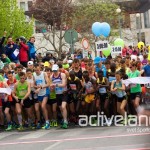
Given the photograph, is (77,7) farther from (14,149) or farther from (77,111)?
(14,149)

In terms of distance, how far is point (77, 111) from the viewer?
15.7 meters

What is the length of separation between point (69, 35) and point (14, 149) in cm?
1051

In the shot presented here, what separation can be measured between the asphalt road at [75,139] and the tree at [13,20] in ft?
99.6

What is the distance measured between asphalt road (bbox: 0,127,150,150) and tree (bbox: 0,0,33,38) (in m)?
30.3

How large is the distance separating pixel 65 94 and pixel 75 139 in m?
2.93

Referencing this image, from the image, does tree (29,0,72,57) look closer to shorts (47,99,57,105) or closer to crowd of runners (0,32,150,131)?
crowd of runners (0,32,150,131)

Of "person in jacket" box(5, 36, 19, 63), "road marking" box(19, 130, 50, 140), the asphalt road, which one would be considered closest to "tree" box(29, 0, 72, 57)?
"person in jacket" box(5, 36, 19, 63)

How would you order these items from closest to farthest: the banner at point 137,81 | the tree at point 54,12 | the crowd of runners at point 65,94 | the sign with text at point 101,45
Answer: the banner at point 137,81 → the crowd of runners at point 65,94 → the sign with text at point 101,45 → the tree at point 54,12

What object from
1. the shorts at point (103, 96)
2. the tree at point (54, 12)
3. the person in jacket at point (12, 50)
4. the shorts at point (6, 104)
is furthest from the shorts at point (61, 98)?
the tree at point (54, 12)

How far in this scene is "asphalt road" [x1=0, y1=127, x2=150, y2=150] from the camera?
36.6 feet

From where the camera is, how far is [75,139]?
41.1 feet

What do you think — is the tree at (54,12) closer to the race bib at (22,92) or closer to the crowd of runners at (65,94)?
the crowd of runners at (65,94)

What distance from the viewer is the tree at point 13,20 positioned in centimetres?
4466

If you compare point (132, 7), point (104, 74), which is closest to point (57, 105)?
point (104, 74)
